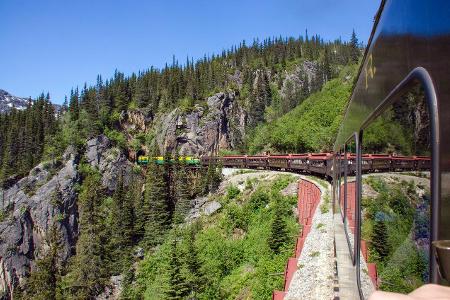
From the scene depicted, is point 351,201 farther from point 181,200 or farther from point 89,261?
point 181,200

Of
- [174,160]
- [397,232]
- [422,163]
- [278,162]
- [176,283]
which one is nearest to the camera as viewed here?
[422,163]

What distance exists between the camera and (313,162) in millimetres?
37000

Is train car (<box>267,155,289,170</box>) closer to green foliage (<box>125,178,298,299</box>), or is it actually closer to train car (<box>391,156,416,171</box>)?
green foliage (<box>125,178,298,299</box>)

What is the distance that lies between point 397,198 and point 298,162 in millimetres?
40191

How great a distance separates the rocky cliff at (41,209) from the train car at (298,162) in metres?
47.8

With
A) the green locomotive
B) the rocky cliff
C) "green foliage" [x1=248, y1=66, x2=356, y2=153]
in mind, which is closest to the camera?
"green foliage" [x1=248, y1=66, x2=356, y2=153]

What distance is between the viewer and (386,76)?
2984 mm

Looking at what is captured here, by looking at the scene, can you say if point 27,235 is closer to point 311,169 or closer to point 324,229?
point 311,169

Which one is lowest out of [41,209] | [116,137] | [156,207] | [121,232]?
[121,232]

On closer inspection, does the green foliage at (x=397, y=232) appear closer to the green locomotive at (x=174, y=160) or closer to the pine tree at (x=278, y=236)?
the pine tree at (x=278, y=236)

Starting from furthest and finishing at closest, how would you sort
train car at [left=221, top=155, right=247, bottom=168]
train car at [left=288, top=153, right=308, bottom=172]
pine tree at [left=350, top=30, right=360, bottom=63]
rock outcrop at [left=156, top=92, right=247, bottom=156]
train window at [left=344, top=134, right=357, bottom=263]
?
pine tree at [left=350, top=30, right=360, bottom=63]
rock outcrop at [left=156, top=92, right=247, bottom=156]
train car at [left=221, top=155, right=247, bottom=168]
train car at [left=288, top=153, right=308, bottom=172]
train window at [left=344, top=134, right=357, bottom=263]

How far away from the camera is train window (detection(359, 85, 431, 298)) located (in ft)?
6.82

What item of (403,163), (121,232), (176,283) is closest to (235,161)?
(121,232)

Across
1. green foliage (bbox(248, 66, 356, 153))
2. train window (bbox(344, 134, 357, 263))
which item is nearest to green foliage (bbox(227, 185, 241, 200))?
green foliage (bbox(248, 66, 356, 153))
